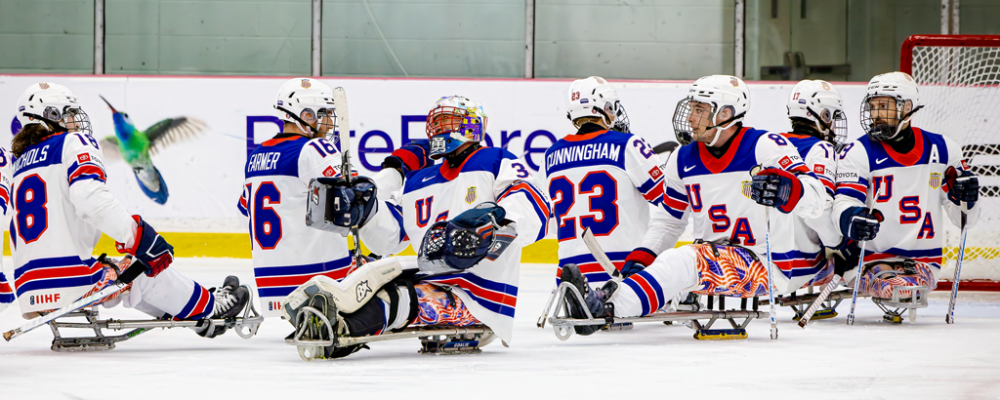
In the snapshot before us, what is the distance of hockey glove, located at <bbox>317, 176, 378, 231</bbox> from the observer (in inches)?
150

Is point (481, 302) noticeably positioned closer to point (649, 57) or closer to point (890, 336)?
point (890, 336)

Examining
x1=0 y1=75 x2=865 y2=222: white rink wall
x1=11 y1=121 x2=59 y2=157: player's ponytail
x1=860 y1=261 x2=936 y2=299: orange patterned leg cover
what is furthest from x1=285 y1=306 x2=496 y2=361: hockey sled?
x1=0 y1=75 x2=865 y2=222: white rink wall

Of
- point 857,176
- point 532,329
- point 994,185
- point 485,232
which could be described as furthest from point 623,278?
point 994,185

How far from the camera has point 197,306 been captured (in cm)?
441

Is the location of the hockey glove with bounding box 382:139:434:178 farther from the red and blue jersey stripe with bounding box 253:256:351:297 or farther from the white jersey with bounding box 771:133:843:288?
the white jersey with bounding box 771:133:843:288

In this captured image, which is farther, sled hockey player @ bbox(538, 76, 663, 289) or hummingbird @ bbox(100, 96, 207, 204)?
hummingbird @ bbox(100, 96, 207, 204)

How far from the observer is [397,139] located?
883 cm

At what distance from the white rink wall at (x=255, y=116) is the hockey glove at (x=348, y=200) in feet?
16.2

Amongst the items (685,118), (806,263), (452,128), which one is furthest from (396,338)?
(806,263)

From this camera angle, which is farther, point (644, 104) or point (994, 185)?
point (644, 104)

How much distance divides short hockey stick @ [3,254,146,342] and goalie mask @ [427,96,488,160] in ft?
4.10

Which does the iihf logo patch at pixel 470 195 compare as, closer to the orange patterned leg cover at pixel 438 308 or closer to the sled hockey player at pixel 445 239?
the sled hockey player at pixel 445 239

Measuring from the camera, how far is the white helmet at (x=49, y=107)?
4.32m

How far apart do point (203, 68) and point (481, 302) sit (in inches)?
255
